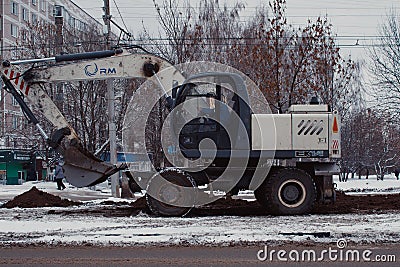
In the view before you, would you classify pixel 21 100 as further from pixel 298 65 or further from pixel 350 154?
pixel 350 154

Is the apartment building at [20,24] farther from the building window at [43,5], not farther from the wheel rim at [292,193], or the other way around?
the wheel rim at [292,193]

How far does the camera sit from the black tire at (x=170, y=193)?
1505 centimetres

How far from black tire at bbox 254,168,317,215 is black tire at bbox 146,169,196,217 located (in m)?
1.86

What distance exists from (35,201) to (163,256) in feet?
33.2

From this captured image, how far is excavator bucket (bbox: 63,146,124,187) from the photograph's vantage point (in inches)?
637

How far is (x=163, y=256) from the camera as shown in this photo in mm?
10008

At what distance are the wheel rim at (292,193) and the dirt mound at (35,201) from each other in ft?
22.7

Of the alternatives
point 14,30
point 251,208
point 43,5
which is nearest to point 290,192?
point 251,208

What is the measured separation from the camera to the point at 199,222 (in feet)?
46.1

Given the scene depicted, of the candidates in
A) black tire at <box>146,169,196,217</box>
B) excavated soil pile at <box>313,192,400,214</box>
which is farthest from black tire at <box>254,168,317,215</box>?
black tire at <box>146,169,196,217</box>

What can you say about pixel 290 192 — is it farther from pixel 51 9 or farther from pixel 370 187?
pixel 51 9

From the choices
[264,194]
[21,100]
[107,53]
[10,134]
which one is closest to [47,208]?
[21,100]

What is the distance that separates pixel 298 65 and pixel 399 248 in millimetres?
17844

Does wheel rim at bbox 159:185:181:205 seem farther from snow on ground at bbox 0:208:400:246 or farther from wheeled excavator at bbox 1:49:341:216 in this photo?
snow on ground at bbox 0:208:400:246
